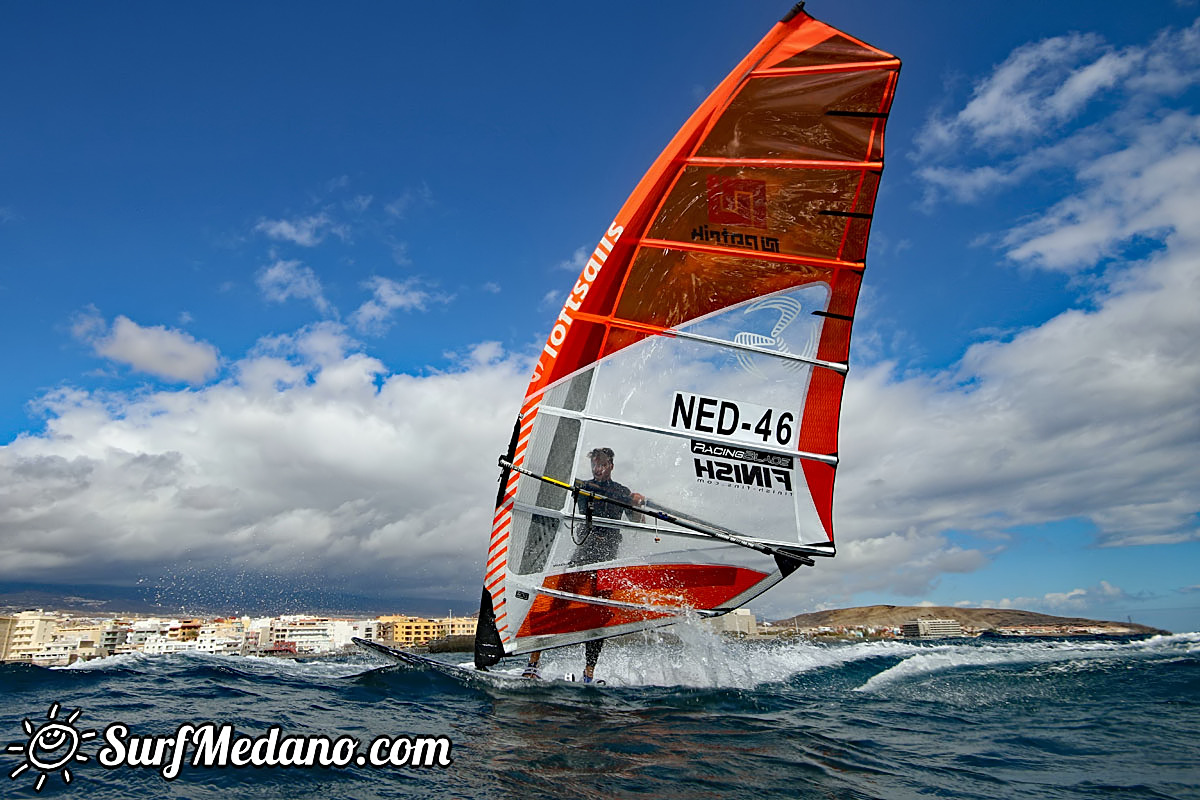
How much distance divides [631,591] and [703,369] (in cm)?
278

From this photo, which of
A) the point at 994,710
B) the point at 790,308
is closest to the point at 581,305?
the point at 790,308

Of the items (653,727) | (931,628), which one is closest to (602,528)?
(653,727)

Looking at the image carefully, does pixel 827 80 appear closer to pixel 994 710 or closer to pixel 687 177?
pixel 687 177

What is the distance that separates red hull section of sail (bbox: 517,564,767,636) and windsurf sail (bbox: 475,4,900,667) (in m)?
0.02

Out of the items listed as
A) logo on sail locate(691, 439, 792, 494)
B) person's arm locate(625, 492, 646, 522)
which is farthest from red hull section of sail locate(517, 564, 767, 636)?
logo on sail locate(691, 439, 792, 494)

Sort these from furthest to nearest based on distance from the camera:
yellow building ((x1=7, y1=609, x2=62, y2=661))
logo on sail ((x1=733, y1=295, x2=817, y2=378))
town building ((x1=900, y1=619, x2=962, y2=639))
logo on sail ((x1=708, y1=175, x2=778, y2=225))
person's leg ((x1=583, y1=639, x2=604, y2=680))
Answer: town building ((x1=900, y1=619, x2=962, y2=639))
yellow building ((x1=7, y1=609, x2=62, y2=661))
person's leg ((x1=583, y1=639, x2=604, y2=680))
logo on sail ((x1=733, y1=295, x2=817, y2=378))
logo on sail ((x1=708, y1=175, x2=778, y2=225))

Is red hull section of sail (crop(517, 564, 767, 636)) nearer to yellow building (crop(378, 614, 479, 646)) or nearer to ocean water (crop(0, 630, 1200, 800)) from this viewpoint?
ocean water (crop(0, 630, 1200, 800))

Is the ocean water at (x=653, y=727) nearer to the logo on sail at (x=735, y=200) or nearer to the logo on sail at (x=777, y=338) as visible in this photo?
the logo on sail at (x=777, y=338)

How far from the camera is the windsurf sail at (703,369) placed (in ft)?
24.5

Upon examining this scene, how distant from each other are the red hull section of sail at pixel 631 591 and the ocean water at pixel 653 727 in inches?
20.0

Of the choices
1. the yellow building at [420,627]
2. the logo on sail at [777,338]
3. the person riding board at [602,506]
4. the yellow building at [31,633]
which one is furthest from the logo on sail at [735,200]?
the yellow building at [420,627]

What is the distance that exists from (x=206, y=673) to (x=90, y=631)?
50210 mm

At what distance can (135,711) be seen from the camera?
19.4 ft

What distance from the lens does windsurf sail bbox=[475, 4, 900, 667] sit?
7.46 m
